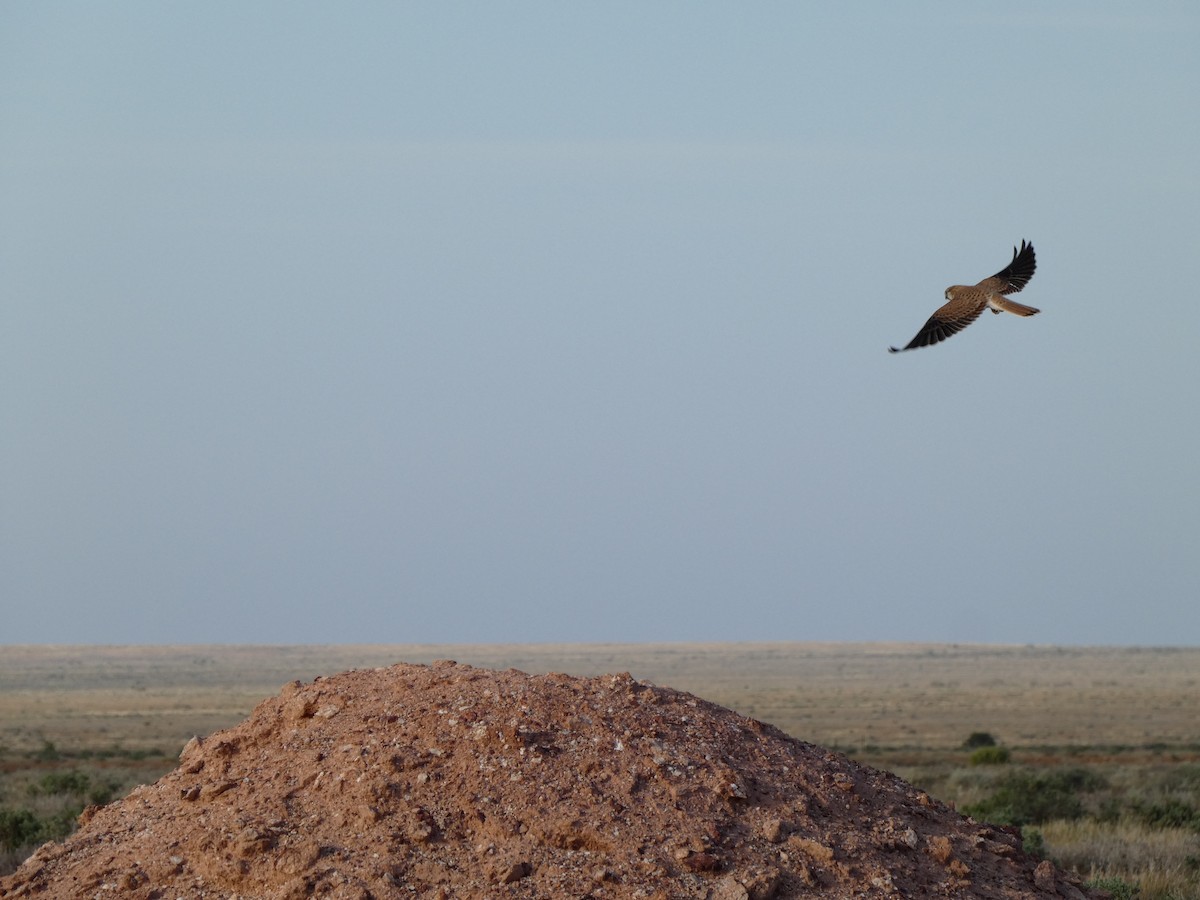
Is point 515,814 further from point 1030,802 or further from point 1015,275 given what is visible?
point 1030,802

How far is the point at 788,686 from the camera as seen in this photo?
248 ft

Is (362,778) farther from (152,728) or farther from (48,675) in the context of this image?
(48,675)

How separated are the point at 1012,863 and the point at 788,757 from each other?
119 cm

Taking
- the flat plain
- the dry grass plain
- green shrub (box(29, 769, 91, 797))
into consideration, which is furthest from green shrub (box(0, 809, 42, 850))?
the flat plain

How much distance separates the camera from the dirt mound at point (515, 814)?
6.05 m

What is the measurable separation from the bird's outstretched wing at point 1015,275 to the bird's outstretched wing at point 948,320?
18cm

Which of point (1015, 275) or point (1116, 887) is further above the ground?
point (1015, 275)

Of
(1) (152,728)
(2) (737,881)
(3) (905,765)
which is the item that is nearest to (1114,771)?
(3) (905,765)

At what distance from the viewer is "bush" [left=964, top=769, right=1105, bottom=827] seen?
16352 mm

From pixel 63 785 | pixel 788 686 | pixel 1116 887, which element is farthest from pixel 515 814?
pixel 788 686

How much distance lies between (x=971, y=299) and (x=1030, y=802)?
9.60m

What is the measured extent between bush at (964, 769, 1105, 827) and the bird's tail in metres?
6.96

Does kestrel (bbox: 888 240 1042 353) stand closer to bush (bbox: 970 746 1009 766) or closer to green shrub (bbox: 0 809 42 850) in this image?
green shrub (bbox: 0 809 42 850)

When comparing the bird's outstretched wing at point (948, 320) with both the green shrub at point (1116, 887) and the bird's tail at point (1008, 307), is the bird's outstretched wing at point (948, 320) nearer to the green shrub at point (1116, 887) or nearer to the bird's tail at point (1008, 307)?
the bird's tail at point (1008, 307)
